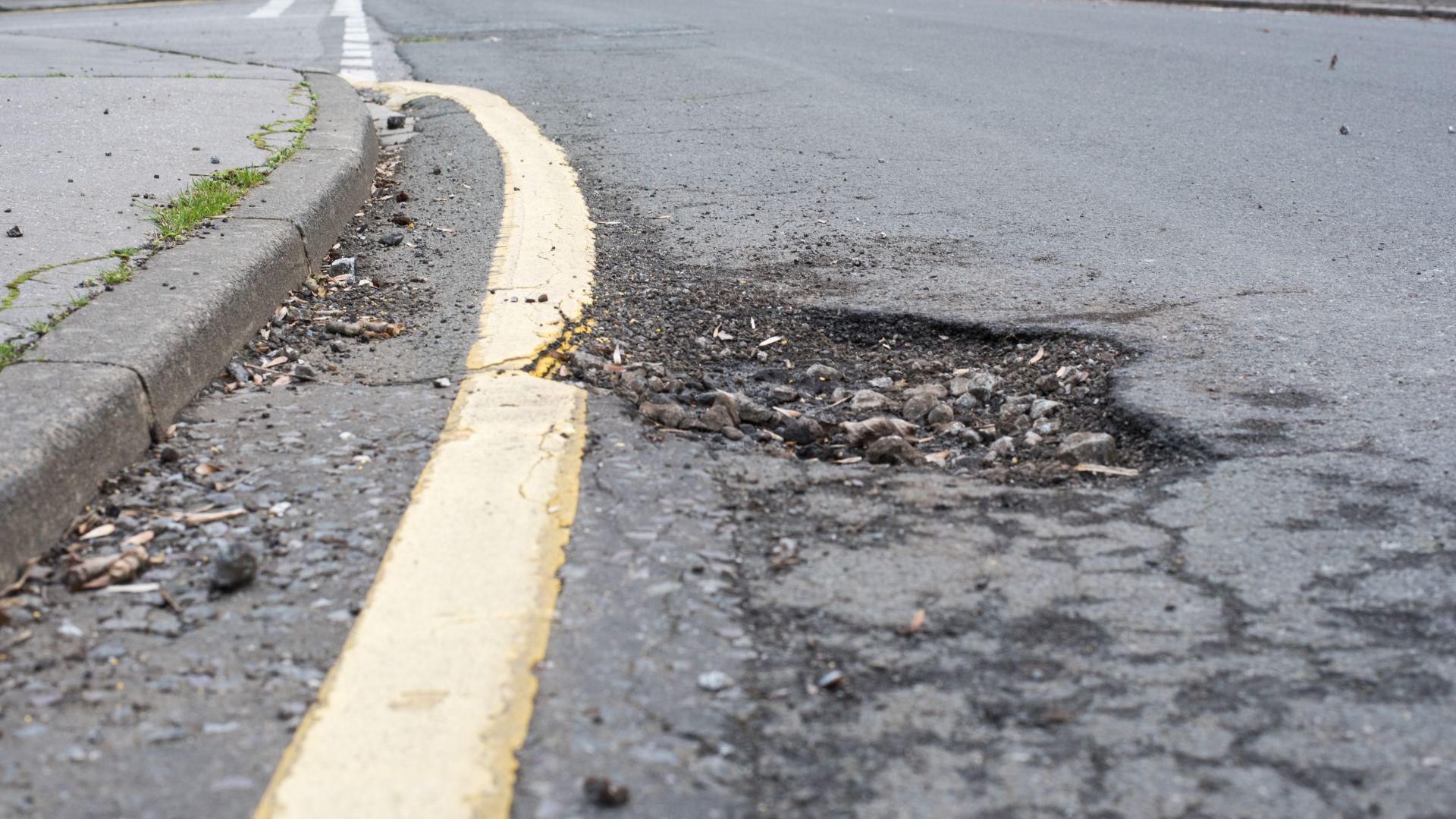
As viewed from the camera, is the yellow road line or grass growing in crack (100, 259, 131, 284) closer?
the yellow road line

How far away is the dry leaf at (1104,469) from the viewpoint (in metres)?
2.53

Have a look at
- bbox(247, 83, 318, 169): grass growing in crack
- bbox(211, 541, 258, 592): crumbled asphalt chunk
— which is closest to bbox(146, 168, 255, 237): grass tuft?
bbox(247, 83, 318, 169): grass growing in crack

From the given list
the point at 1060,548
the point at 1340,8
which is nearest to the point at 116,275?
the point at 1060,548

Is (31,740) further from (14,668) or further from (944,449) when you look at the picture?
(944,449)

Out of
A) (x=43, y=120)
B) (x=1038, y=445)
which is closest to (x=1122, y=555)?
(x=1038, y=445)

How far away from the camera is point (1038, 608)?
77.0 inches

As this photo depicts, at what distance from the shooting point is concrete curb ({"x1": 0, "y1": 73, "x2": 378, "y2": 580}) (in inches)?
81.7

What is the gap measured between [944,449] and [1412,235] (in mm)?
2624

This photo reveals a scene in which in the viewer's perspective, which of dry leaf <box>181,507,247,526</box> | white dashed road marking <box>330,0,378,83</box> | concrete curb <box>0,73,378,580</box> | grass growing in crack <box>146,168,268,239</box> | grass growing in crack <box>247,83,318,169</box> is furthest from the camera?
white dashed road marking <box>330,0,378,83</box>

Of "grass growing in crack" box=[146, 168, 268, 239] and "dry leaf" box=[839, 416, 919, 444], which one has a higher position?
"grass growing in crack" box=[146, 168, 268, 239]

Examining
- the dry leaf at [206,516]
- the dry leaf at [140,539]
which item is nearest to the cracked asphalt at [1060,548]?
the dry leaf at [206,516]

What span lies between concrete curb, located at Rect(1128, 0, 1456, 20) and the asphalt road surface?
10.0 metres

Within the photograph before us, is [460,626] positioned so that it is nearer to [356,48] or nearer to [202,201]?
[202,201]

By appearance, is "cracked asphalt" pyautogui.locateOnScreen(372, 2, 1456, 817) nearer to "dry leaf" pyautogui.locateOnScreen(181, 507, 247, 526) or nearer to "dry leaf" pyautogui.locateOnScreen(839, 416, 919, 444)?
"dry leaf" pyautogui.locateOnScreen(839, 416, 919, 444)
